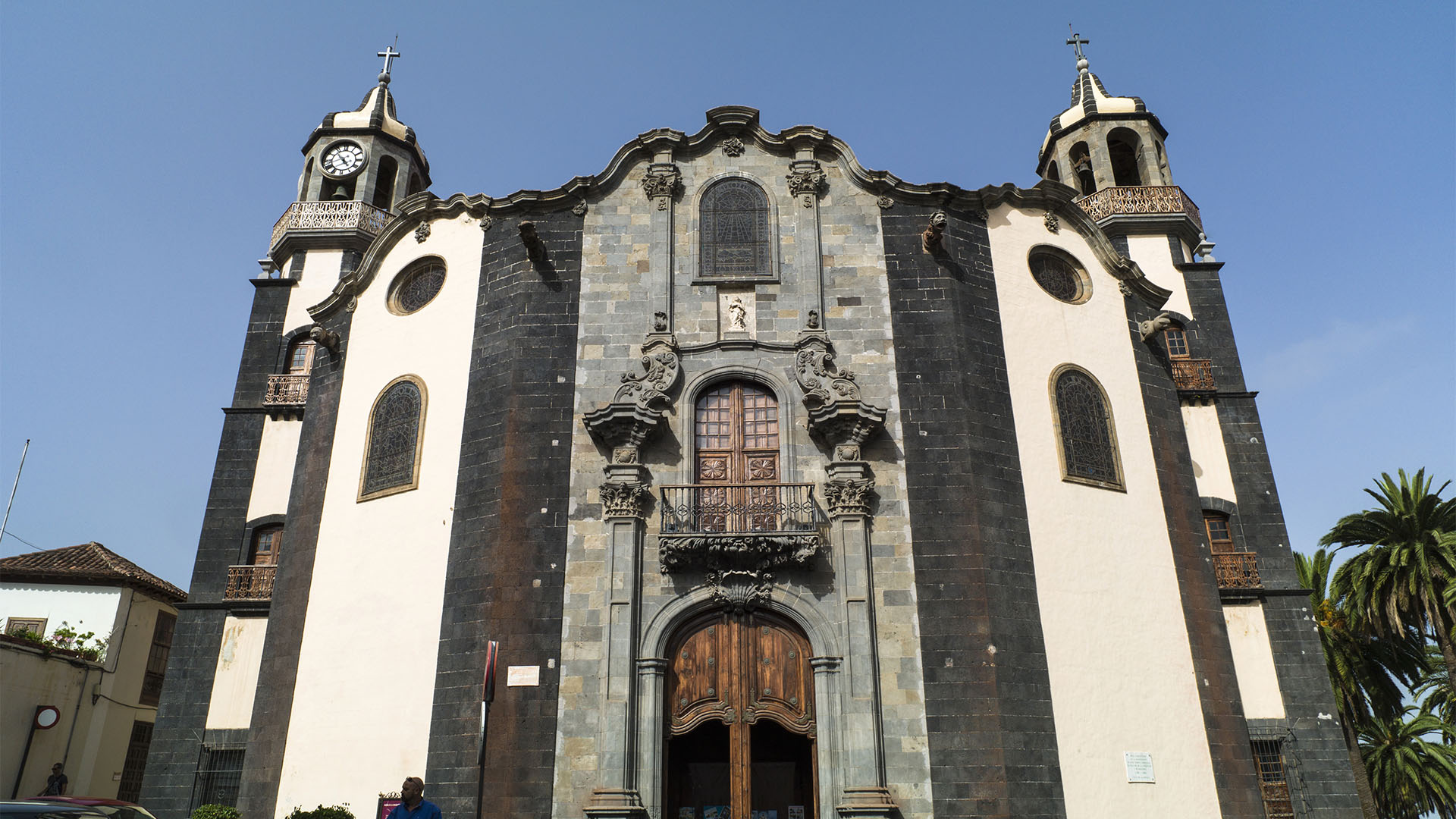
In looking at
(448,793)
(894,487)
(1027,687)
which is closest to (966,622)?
(1027,687)

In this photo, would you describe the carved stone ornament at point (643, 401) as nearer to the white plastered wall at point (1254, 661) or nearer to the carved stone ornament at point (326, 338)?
the carved stone ornament at point (326, 338)

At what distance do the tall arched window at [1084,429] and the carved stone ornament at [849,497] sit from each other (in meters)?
3.83

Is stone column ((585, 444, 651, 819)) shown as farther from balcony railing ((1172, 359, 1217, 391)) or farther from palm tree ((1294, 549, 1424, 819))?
palm tree ((1294, 549, 1424, 819))

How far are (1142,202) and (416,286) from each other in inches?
678

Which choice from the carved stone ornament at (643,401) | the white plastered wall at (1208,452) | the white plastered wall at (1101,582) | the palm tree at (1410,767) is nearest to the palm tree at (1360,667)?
the palm tree at (1410,767)

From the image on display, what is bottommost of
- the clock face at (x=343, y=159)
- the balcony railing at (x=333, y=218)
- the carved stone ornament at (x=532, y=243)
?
the carved stone ornament at (x=532, y=243)

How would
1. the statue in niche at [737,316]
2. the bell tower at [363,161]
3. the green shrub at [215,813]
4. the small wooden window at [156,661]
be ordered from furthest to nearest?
the small wooden window at [156,661]
the bell tower at [363,161]
the statue in niche at [737,316]
the green shrub at [215,813]

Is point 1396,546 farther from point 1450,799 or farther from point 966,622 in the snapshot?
point 966,622

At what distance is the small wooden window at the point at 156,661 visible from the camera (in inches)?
1065

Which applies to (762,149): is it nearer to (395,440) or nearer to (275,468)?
(395,440)

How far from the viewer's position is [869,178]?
1878 centimetres

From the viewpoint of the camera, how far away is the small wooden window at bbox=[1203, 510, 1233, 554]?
65.8 ft

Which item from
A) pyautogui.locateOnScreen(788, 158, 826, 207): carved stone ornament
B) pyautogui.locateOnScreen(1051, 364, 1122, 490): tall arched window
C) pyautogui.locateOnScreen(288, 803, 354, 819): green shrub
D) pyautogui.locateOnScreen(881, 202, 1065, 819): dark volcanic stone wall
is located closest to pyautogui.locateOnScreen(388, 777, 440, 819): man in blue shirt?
pyautogui.locateOnScreen(288, 803, 354, 819): green shrub

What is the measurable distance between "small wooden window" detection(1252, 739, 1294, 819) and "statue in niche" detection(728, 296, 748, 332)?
39.5ft
